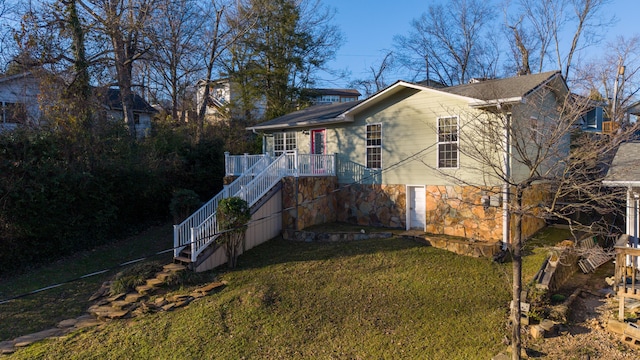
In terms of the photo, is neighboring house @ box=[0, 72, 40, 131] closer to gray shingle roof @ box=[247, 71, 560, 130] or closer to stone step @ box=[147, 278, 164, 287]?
stone step @ box=[147, 278, 164, 287]

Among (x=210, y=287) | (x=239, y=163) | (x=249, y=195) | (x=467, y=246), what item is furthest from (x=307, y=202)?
(x=467, y=246)

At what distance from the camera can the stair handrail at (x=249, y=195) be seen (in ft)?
30.1

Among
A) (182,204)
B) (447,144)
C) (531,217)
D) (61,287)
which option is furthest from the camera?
(182,204)

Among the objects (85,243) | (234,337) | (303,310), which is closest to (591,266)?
(303,310)

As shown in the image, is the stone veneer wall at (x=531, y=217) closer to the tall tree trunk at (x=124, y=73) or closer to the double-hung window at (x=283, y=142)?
the double-hung window at (x=283, y=142)

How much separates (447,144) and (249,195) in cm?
593

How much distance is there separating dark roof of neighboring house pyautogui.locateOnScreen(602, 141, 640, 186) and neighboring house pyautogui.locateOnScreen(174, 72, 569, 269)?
6.36 feet

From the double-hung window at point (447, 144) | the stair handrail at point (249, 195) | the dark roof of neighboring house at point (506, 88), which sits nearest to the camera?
the stair handrail at point (249, 195)

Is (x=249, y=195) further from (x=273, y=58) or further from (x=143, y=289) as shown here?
(x=273, y=58)

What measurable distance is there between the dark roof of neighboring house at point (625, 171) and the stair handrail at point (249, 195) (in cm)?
814

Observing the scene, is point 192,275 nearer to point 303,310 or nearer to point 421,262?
point 303,310

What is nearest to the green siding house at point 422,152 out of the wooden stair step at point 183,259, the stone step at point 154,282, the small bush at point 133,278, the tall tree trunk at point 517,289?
the tall tree trunk at point 517,289

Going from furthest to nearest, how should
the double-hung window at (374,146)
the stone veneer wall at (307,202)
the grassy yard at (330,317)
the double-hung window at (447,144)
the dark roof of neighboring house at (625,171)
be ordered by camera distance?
the double-hung window at (374,146) → the stone veneer wall at (307,202) → the double-hung window at (447,144) → the dark roof of neighboring house at (625,171) → the grassy yard at (330,317)

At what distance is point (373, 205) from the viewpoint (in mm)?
12664
